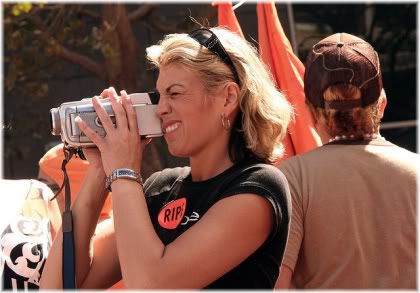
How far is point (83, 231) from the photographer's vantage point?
225 cm

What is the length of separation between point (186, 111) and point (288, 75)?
1183 millimetres

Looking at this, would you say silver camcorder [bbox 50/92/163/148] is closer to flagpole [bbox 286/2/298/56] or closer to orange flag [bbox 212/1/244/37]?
orange flag [bbox 212/1/244/37]

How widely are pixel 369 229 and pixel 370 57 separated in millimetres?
511

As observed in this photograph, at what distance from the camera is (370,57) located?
2.50 m

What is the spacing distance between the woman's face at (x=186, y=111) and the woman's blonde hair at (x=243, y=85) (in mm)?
25

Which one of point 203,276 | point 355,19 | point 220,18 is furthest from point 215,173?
point 355,19

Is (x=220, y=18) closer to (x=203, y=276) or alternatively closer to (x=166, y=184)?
(x=166, y=184)

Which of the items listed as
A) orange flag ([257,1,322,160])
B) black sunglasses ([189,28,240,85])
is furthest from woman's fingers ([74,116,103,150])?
orange flag ([257,1,322,160])

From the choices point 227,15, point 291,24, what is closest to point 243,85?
point 227,15

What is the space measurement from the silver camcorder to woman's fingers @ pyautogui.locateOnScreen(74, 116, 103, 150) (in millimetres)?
12

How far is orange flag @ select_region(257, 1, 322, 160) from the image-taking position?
10.3ft

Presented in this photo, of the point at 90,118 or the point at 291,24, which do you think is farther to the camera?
the point at 291,24

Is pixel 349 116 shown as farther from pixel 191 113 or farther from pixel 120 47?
pixel 120 47

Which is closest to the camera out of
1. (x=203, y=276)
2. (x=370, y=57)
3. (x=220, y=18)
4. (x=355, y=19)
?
(x=203, y=276)
